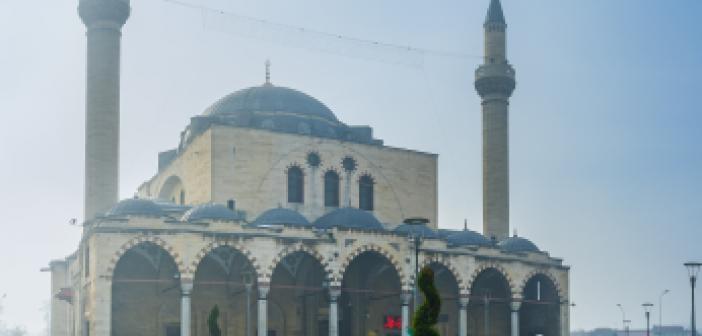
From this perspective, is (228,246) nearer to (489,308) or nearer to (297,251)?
(297,251)

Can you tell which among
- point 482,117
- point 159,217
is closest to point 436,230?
point 482,117

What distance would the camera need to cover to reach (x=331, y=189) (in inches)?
1912

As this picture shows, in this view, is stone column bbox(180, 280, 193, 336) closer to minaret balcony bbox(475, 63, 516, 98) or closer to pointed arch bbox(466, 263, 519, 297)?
pointed arch bbox(466, 263, 519, 297)

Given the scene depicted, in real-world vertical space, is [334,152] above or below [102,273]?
above

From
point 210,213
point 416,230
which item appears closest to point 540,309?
point 416,230

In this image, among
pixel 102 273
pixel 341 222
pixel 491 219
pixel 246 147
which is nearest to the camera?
pixel 102 273

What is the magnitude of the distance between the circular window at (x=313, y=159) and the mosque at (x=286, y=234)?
0.06 metres

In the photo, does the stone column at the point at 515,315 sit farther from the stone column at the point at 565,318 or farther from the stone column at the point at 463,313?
the stone column at the point at 565,318

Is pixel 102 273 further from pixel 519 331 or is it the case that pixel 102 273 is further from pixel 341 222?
pixel 519 331

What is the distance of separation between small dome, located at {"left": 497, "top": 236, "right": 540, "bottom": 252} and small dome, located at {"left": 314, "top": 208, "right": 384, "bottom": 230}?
8407 millimetres

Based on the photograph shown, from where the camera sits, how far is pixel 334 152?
48.7 meters

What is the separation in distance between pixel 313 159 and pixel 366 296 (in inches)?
277

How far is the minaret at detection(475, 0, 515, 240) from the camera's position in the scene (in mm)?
53812

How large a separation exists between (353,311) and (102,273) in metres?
12.5
